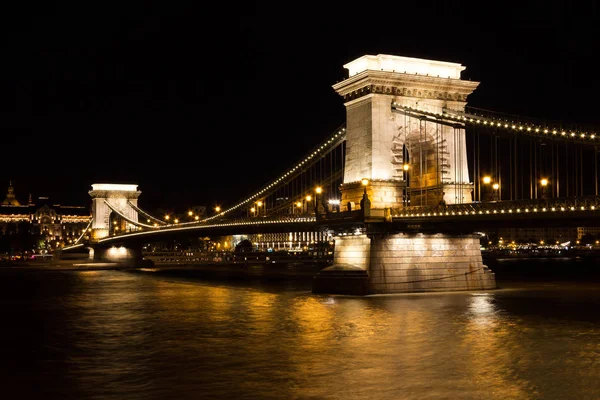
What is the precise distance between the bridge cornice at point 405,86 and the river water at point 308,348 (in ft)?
34.8

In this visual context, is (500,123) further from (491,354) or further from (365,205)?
(491,354)

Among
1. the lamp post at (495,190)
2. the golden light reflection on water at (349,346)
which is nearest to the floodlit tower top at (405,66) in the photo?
the lamp post at (495,190)

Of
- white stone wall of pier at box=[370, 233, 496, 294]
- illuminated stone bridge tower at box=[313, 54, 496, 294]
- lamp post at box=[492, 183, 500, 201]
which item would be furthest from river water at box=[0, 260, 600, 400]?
lamp post at box=[492, 183, 500, 201]

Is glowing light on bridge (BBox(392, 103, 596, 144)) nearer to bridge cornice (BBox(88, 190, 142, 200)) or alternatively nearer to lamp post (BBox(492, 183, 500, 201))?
lamp post (BBox(492, 183, 500, 201))

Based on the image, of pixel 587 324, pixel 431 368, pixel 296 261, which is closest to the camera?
pixel 431 368

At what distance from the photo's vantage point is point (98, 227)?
117 m

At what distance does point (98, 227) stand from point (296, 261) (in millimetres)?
29414

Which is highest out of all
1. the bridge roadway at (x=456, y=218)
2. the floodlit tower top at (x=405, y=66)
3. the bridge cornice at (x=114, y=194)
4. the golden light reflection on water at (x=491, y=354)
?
the floodlit tower top at (x=405, y=66)

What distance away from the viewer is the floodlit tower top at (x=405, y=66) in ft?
142

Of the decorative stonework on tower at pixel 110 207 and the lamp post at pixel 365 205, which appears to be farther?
the decorative stonework on tower at pixel 110 207

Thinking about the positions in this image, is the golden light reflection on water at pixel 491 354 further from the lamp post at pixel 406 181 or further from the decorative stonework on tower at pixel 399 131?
the decorative stonework on tower at pixel 399 131

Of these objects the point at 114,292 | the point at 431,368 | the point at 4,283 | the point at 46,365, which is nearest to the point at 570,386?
the point at 431,368

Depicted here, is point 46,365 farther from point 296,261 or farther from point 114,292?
point 296,261

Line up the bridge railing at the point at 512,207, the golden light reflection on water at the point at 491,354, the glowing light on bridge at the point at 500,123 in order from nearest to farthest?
1. the golden light reflection on water at the point at 491,354
2. the bridge railing at the point at 512,207
3. the glowing light on bridge at the point at 500,123
